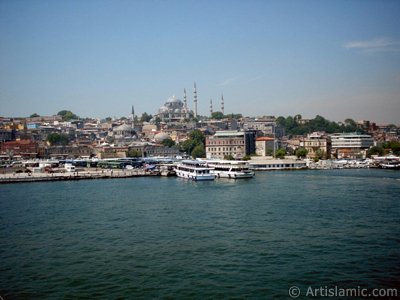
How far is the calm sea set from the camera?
577 centimetres

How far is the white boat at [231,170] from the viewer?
1966cm

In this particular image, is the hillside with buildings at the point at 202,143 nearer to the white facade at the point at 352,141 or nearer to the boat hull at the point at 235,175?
the white facade at the point at 352,141

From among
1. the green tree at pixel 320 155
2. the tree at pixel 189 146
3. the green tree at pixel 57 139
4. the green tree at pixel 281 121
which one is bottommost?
the green tree at pixel 320 155

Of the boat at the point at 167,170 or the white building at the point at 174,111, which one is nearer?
the boat at the point at 167,170

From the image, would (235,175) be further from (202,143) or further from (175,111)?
(175,111)

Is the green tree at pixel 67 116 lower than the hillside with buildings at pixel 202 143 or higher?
higher

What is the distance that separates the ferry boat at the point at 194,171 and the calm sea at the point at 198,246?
5.78 metres

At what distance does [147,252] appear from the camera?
7227 millimetres

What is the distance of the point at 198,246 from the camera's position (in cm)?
749

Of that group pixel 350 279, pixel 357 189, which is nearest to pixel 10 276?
pixel 350 279

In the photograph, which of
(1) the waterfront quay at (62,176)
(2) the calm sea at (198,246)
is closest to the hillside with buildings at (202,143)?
(1) the waterfront quay at (62,176)

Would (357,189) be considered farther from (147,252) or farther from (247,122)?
(247,122)

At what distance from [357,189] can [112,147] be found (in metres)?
26.6

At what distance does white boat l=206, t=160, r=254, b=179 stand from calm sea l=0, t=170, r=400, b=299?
6.65m
